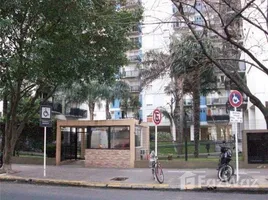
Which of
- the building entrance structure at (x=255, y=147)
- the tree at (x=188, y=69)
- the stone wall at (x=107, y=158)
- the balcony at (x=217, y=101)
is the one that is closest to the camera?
the building entrance structure at (x=255, y=147)

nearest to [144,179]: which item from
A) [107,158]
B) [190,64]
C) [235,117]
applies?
[235,117]

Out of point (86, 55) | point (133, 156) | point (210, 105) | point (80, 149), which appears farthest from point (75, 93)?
point (210, 105)

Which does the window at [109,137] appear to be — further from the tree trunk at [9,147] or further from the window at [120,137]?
the tree trunk at [9,147]

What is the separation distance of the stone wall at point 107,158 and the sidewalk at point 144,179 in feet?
3.97

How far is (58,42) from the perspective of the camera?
14555mm

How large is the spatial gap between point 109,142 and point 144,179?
5349 millimetres

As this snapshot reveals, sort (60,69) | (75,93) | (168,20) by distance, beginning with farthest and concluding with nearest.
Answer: (75,93) < (60,69) < (168,20)

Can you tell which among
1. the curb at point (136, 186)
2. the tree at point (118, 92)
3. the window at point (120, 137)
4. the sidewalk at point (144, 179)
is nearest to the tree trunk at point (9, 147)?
the sidewalk at point (144, 179)

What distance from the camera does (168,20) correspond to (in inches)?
516

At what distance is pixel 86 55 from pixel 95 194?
21.1 ft

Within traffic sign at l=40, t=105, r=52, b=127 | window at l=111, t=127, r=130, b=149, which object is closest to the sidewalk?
window at l=111, t=127, r=130, b=149

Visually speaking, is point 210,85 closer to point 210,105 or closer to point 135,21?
point 135,21

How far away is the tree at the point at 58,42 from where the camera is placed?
1334 centimetres

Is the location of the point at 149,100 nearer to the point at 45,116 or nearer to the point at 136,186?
the point at 45,116
